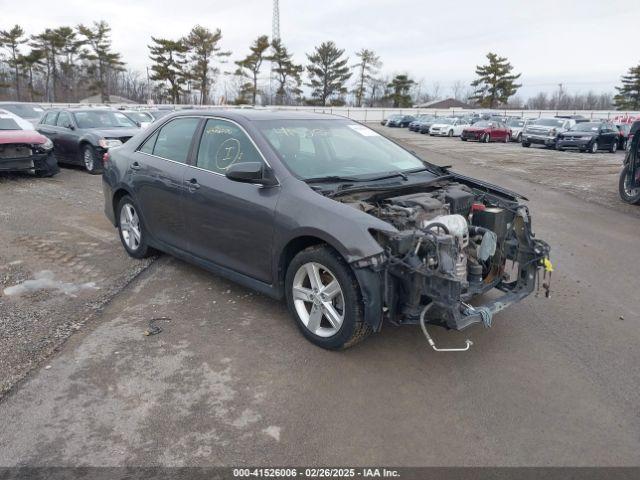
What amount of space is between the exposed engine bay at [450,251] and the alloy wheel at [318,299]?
15.2 inches

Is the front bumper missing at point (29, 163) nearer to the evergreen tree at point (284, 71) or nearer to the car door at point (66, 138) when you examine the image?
A: the car door at point (66, 138)

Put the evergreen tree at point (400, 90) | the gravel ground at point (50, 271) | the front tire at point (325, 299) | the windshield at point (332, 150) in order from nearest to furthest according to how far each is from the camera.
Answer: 1. the front tire at point (325, 299)
2. the gravel ground at point (50, 271)
3. the windshield at point (332, 150)
4. the evergreen tree at point (400, 90)

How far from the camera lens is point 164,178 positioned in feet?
16.9

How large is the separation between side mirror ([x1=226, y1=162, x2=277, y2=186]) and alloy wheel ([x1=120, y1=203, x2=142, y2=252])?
2.18 m

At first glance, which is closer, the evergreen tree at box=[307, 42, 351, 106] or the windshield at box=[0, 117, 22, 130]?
the windshield at box=[0, 117, 22, 130]

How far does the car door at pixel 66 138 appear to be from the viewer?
13391mm

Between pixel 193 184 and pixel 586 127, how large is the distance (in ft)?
88.3

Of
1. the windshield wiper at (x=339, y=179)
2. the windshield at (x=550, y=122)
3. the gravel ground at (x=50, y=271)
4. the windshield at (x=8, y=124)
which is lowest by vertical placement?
the gravel ground at (x=50, y=271)

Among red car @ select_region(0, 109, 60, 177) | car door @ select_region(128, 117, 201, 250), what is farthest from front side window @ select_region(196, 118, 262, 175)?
red car @ select_region(0, 109, 60, 177)

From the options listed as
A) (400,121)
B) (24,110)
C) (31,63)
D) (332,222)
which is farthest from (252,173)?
(31,63)

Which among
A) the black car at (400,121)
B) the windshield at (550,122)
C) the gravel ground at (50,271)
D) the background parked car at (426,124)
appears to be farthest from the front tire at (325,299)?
the black car at (400,121)

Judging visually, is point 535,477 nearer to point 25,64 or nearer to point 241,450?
point 241,450

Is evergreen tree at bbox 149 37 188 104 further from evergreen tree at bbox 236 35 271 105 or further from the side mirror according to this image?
the side mirror

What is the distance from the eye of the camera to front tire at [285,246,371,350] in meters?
3.60
